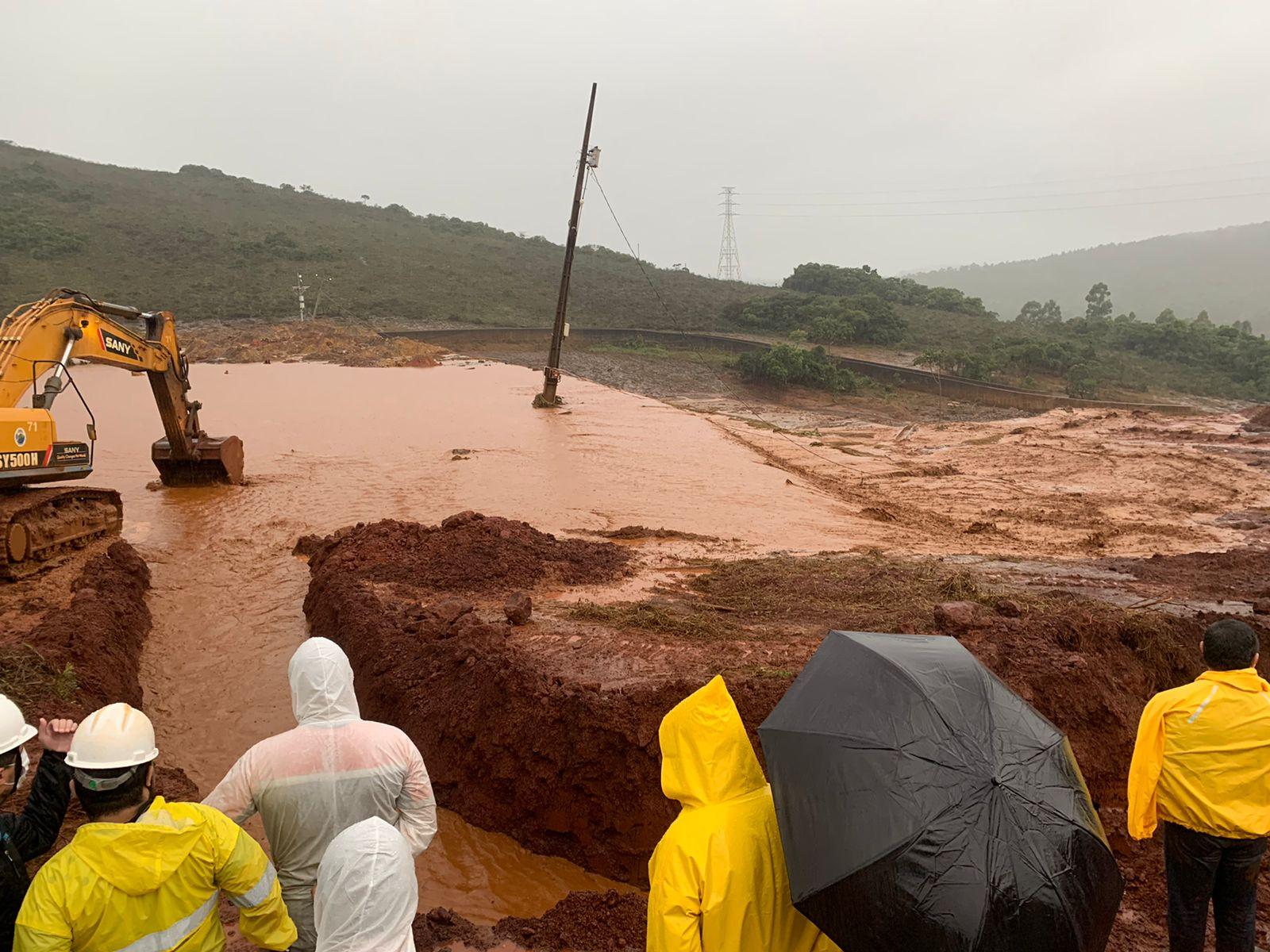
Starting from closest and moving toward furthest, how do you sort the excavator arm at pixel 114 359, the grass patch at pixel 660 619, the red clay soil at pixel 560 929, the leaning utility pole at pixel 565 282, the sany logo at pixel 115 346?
the red clay soil at pixel 560 929 → the grass patch at pixel 660 619 → the excavator arm at pixel 114 359 → the sany logo at pixel 115 346 → the leaning utility pole at pixel 565 282

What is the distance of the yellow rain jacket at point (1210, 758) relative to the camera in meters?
3.45

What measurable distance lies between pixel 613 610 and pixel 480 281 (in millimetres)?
49675

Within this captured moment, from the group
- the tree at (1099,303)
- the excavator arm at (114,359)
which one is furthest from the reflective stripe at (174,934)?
the tree at (1099,303)

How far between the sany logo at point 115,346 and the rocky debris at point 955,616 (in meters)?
10.0

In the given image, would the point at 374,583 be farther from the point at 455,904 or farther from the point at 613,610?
the point at 455,904

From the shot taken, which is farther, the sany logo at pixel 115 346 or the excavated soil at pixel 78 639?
the sany logo at pixel 115 346

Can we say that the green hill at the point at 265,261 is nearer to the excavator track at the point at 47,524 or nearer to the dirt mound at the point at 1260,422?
the dirt mound at the point at 1260,422

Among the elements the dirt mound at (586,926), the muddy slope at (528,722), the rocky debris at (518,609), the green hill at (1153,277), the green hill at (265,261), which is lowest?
the dirt mound at (586,926)

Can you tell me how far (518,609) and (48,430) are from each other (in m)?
5.61

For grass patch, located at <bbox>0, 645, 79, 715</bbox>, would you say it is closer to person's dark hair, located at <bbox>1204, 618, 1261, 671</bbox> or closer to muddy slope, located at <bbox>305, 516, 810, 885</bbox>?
muddy slope, located at <bbox>305, 516, 810, 885</bbox>

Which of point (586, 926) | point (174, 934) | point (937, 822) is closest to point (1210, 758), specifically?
point (937, 822)

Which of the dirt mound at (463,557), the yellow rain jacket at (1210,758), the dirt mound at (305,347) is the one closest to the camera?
the yellow rain jacket at (1210,758)

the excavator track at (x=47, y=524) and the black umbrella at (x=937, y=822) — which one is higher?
the black umbrella at (x=937, y=822)

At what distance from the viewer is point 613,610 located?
24.3 ft
